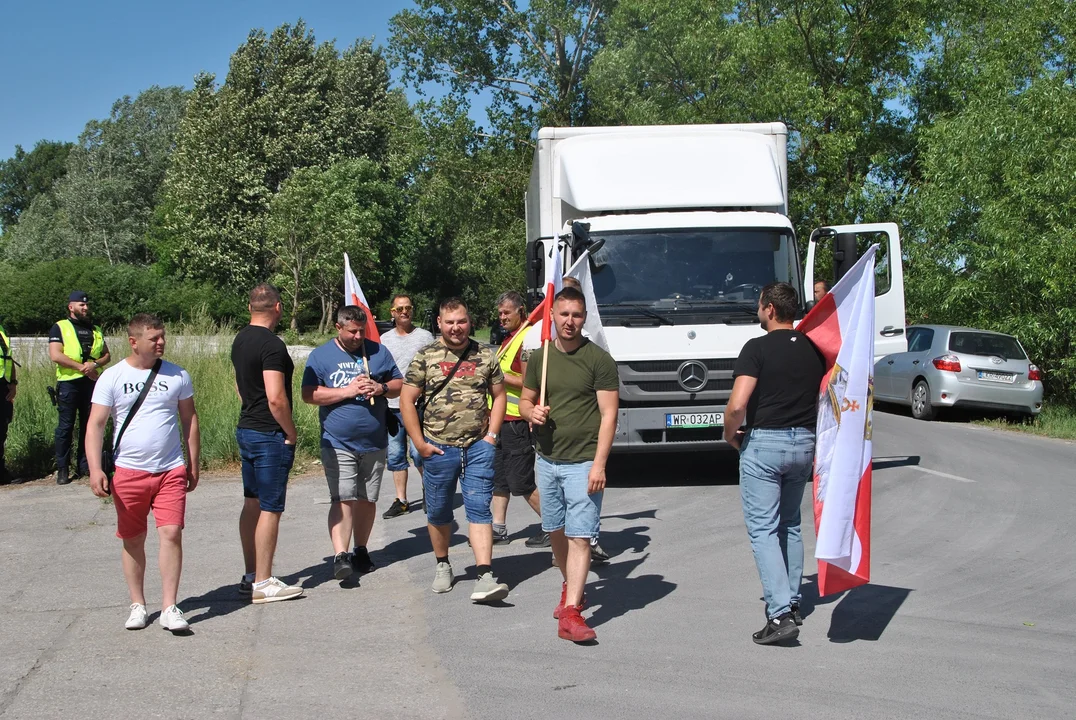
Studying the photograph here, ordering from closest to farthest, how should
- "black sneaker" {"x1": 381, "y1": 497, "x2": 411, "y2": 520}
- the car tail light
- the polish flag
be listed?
1. the polish flag
2. "black sneaker" {"x1": 381, "y1": 497, "x2": 411, "y2": 520}
3. the car tail light

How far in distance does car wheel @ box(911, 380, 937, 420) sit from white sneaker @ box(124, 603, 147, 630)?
15.0 m

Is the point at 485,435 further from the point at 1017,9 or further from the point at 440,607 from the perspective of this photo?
the point at 1017,9

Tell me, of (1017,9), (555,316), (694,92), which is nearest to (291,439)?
(555,316)

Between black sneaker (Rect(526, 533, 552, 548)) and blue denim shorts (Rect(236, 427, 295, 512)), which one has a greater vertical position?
blue denim shorts (Rect(236, 427, 295, 512))

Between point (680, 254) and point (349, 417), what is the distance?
4.70 metres

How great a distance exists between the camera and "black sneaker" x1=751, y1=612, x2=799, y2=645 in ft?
17.5

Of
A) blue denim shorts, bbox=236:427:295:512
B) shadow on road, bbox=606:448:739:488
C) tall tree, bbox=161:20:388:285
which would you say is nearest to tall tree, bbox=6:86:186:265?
tall tree, bbox=161:20:388:285

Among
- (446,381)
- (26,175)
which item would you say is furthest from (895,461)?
(26,175)

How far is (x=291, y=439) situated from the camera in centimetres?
643

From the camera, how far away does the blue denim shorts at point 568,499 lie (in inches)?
222

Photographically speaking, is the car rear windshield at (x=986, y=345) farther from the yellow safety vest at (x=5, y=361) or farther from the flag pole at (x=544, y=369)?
the yellow safety vest at (x=5, y=361)

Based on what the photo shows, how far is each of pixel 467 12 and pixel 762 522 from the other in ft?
116

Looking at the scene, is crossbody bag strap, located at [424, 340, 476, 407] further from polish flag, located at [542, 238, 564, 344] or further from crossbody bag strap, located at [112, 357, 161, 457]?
crossbody bag strap, located at [112, 357, 161, 457]

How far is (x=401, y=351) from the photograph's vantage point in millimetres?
9094
